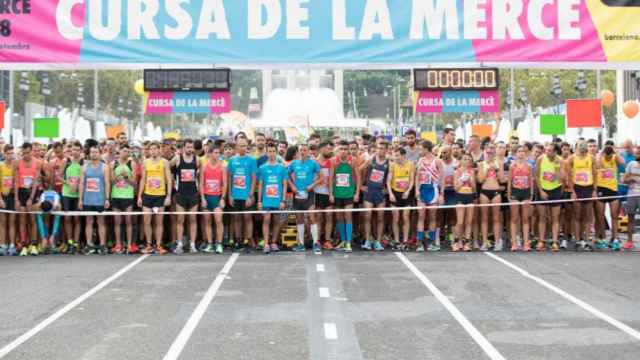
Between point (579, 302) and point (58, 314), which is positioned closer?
point (58, 314)

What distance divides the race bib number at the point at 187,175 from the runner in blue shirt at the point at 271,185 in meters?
1.18

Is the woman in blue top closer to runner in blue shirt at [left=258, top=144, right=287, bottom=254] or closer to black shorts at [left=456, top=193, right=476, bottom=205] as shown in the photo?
runner in blue shirt at [left=258, top=144, right=287, bottom=254]

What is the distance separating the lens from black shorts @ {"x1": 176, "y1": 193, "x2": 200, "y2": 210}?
55.7 feet

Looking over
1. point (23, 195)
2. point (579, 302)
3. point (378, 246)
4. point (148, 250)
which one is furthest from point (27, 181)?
point (579, 302)

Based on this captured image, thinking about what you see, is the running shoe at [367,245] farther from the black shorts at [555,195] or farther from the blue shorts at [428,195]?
the black shorts at [555,195]

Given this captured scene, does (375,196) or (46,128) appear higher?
(46,128)

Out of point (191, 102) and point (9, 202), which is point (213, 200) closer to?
point (191, 102)

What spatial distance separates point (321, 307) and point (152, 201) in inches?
265

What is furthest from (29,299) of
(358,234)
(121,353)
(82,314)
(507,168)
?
(507,168)

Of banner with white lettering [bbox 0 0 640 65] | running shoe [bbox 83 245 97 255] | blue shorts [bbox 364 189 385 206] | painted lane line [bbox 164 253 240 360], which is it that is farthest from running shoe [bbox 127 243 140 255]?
blue shorts [bbox 364 189 385 206]

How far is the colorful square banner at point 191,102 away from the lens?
677 inches

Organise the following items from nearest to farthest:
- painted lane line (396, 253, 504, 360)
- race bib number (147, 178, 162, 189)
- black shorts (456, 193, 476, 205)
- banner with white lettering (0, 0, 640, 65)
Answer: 1. painted lane line (396, 253, 504, 360)
2. banner with white lettering (0, 0, 640, 65)
3. race bib number (147, 178, 162, 189)
4. black shorts (456, 193, 476, 205)

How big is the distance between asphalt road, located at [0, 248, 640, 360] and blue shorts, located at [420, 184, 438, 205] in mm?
1513

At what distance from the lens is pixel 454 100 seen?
17562 mm
